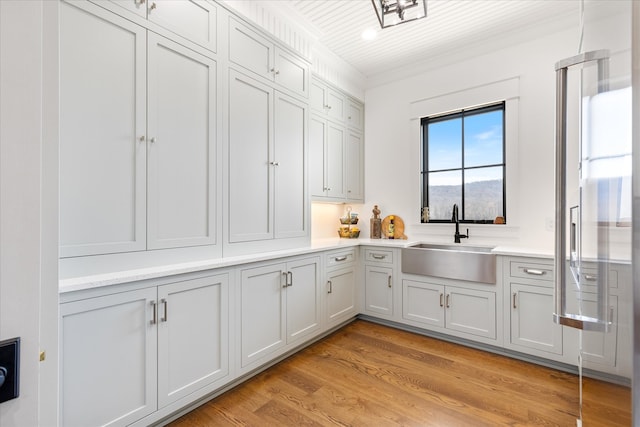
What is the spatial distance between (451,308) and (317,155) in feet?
6.68

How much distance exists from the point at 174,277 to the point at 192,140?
2.84ft

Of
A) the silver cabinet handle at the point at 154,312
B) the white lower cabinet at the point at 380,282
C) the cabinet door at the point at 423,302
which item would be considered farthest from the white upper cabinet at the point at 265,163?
the cabinet door at the point at 423,302

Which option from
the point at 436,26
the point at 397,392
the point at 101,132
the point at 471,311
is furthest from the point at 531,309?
the point at 101,132

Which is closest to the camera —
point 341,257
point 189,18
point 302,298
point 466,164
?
point 189,18

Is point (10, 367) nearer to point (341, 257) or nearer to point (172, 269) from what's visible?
point (172, 269)

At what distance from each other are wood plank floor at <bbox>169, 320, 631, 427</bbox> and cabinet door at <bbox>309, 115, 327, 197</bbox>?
1607 millimetres

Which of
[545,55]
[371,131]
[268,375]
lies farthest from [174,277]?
[545,55]

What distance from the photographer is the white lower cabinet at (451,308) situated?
2666 millimetres

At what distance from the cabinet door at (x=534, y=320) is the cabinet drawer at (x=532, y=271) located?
79 millimetres

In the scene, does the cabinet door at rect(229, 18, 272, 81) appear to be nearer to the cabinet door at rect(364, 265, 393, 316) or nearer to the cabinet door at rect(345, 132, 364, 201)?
the cabinet door at rect(345, 132, 364, 201)

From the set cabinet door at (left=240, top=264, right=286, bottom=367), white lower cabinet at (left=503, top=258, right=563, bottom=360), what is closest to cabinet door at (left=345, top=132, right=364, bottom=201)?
cabinet door at (left=240, top=264, right=286, bottom=367)

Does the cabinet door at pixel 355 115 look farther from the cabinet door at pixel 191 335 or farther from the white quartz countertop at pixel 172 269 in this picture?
the cabinet door at pixel 191 335

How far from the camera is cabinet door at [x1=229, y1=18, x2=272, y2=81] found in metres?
2.20

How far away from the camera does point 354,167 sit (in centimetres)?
388
